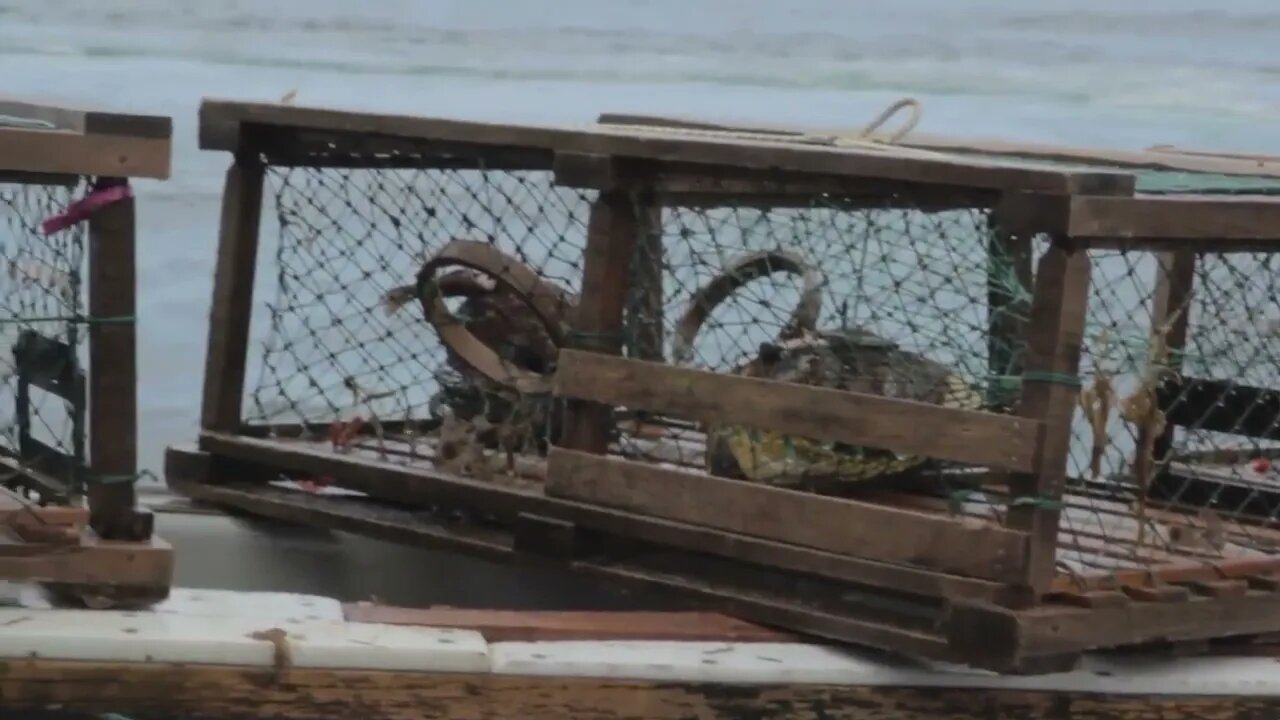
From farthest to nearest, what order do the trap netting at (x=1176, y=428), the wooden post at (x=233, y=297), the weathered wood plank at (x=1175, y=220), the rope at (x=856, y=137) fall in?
the wooden post at (x=233, y=297)
the rope at (x=856, y=137)
the trap netting at (x=1176, y=428)
the weathered wood plank at (x=1175, y=220)

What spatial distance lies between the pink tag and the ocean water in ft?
11.6

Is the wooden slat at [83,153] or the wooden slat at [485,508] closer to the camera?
the wooden slat at [83,153]

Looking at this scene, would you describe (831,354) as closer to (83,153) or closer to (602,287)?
(602,287)

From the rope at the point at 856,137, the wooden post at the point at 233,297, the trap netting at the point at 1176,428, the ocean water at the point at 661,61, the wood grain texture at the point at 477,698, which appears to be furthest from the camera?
the ocean water at the point at 661,61

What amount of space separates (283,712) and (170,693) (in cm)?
14

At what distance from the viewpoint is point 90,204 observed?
2652mm

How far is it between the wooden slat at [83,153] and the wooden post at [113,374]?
0.05 m

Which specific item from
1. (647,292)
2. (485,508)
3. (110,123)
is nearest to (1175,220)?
(647,292)

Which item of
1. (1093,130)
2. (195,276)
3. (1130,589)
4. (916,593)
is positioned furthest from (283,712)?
(1093,130)

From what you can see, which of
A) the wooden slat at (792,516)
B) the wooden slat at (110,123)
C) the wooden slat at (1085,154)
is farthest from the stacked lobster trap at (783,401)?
the wooden slat at (110,123)

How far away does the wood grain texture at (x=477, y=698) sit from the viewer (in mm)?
2578

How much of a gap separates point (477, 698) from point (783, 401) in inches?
20.5

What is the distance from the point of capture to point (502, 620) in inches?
111

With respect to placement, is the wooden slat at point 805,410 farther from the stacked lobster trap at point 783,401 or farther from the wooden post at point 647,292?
the wooden post at point 647,292
